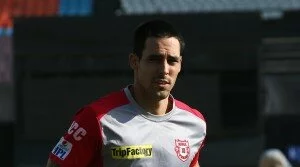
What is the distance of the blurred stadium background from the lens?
12617mm

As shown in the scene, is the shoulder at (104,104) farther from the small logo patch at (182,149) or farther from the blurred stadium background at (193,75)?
the blurred stadium background at (193,75)

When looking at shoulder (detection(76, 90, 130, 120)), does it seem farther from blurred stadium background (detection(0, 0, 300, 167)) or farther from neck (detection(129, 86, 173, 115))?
blurred stadium background (detection(0, 0, 300, 167))

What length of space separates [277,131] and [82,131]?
9.44m

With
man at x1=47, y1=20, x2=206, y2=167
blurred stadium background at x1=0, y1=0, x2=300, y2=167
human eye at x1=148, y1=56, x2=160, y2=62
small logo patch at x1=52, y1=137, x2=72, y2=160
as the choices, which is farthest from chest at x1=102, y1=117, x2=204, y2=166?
blurred stadium background at x1=0, y1=0, x2=300, y2=167

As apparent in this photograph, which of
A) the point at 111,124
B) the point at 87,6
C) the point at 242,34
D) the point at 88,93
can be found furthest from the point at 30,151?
the point at 111,124

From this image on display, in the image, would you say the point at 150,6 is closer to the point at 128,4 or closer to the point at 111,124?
the point at 128,4

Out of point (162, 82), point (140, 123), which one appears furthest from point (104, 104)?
point (162, 82)

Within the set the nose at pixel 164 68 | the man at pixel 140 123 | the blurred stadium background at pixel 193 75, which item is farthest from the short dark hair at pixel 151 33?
the blurred stadium background at pixel 193 75

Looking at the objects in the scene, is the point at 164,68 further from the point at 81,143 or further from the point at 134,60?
the point at 81,143

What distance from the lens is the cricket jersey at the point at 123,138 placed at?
3.53 meters

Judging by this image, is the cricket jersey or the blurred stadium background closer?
the cricket jersey

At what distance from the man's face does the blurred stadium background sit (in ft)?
29.5

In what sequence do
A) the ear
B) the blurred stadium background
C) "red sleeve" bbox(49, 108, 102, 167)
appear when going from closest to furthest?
"red sleeve" bbox(49, 108, 102, 167)
the ear
the blurred stadium background

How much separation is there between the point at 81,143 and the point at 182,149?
429 mm
